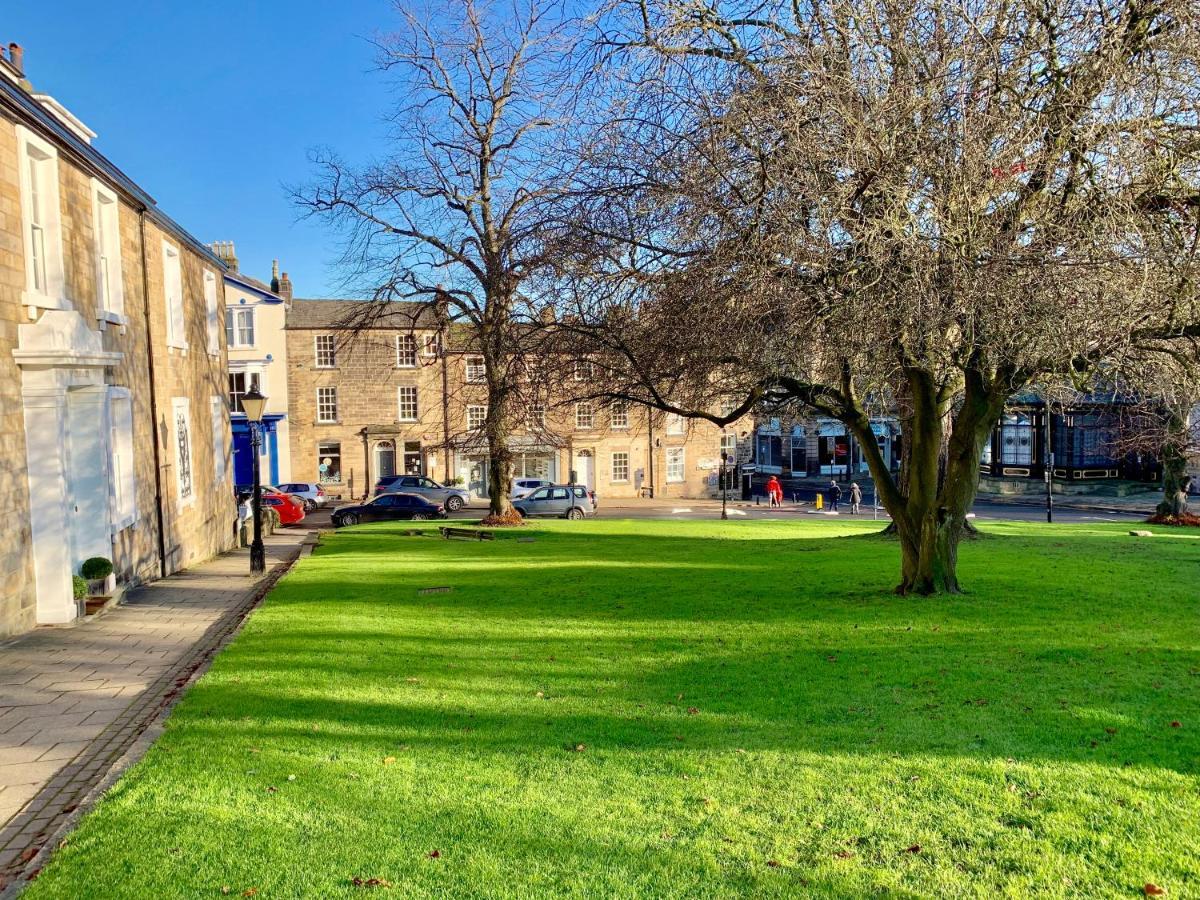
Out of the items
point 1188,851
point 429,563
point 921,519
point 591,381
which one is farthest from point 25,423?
point 1188,851

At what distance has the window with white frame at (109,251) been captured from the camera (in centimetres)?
1463

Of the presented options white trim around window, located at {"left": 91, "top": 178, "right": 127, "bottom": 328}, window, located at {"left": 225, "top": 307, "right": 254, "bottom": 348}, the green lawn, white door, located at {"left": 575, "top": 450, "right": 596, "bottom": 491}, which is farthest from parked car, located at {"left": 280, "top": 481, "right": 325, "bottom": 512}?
the green lawn

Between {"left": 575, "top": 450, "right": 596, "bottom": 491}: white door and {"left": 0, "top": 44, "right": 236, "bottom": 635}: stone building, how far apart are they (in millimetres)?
31504

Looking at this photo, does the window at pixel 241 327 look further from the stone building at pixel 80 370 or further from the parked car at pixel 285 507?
the stone building at pixel 80 370

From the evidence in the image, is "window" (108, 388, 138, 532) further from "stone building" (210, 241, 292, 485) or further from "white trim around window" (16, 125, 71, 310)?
"stone building" (210, 241, 292, 485)

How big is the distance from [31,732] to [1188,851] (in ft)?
25.8

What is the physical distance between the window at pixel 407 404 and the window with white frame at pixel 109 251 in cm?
3426

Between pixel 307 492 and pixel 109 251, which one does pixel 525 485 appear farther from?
pixel 109 251

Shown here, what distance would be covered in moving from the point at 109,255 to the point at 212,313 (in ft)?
26.8

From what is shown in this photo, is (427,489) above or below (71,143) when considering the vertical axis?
below

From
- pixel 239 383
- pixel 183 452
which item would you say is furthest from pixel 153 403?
pixel 239 383

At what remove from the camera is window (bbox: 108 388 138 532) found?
14578mm

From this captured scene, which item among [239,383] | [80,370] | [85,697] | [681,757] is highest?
[239,383]

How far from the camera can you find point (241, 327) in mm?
46406
